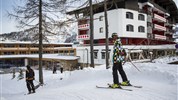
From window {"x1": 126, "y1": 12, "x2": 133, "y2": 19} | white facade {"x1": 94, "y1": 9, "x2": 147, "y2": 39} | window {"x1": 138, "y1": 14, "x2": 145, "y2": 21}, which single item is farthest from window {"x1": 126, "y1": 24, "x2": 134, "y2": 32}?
window {"x1": 138, "y1": 14, "x2": 145, "y2": 21}

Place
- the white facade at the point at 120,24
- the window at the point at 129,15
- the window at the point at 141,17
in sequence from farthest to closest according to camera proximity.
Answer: the window at the point at 141,17 → the window at the point at 129,15 → the white facade at the point at 120,24

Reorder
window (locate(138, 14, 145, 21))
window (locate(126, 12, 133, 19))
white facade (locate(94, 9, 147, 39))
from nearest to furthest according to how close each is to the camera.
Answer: white facade (locate(94, 9, 147, 39)), window (locate(126, 12, 133, 19)), window (locate(138, 14, 145, 21))

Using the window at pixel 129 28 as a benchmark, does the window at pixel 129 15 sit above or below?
above

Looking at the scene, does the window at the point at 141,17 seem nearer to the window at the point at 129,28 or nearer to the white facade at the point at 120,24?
the white facade at the point at 120,24

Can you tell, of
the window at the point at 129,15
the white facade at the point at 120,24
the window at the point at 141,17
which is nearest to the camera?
the white facade at the point at 120,24

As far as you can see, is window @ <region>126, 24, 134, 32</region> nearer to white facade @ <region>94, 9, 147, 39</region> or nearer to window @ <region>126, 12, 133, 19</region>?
white facade @ <region>94, 9, 147, 39</region>

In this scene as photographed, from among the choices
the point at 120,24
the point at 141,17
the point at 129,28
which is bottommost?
the point at 129,28

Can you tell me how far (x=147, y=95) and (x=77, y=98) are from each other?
222 centimetres

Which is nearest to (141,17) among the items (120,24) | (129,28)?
(129,28)

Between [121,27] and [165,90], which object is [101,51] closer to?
[121,27]

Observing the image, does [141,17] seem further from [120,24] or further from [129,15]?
[120,24]

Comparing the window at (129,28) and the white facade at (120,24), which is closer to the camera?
the white facade at (120,24)

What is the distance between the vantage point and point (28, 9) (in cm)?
1884

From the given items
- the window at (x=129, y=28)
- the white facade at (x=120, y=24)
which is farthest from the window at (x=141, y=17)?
the window at (x=129, y=28)
